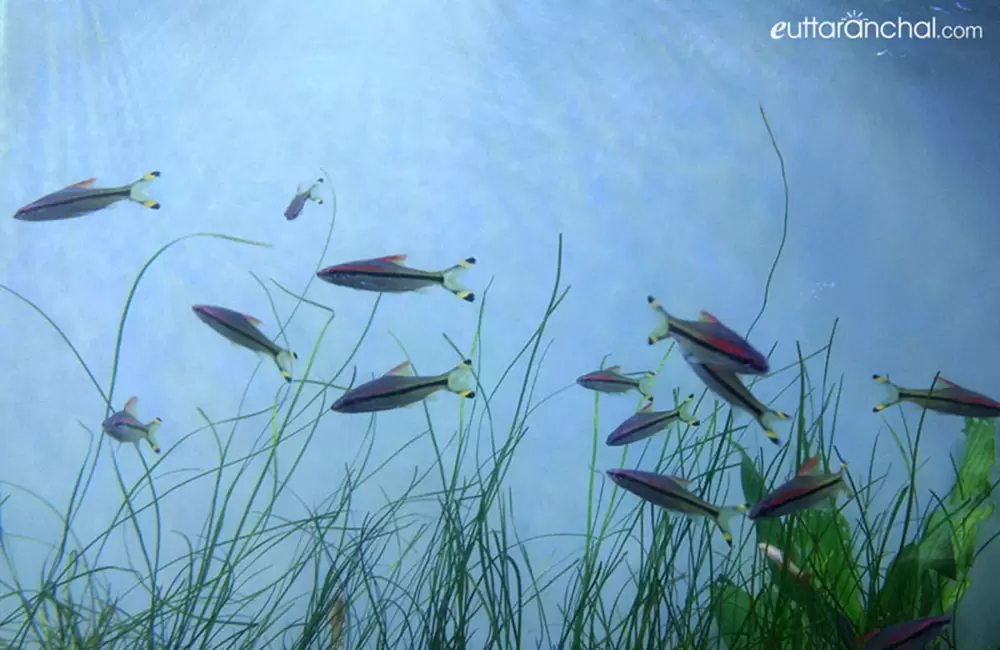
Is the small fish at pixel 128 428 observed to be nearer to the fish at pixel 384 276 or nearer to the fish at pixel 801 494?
the fish at pixel 384 276

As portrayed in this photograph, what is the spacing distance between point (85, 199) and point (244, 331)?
81cm

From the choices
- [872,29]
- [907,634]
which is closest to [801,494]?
[907,634]

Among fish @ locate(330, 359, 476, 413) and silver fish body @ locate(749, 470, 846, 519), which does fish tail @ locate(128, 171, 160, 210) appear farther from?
silver fish body @ locate(749, 470, 846, 519)

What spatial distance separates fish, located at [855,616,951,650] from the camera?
192 cm

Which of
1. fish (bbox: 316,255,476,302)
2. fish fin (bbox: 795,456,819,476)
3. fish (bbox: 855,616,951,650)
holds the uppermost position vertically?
fish (bbox: 316,255,476,302)

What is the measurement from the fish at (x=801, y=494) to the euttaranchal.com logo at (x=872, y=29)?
10.1 feet

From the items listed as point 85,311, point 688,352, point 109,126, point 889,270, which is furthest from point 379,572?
point 889,270

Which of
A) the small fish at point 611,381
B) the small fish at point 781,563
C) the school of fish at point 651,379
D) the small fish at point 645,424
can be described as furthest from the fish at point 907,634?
the small fish at point 611,381

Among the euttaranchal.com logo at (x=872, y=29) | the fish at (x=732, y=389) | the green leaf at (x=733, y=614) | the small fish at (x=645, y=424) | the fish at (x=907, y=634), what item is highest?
the euttaranchal.com logo at (x=872, y=29)

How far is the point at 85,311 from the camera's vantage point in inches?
158

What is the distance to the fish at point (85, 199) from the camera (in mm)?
2273

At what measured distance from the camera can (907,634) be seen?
75.9 inches

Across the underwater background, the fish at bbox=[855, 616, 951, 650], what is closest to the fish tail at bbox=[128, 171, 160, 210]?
the underwater background

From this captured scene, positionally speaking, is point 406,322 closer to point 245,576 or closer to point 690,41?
point 245,576
